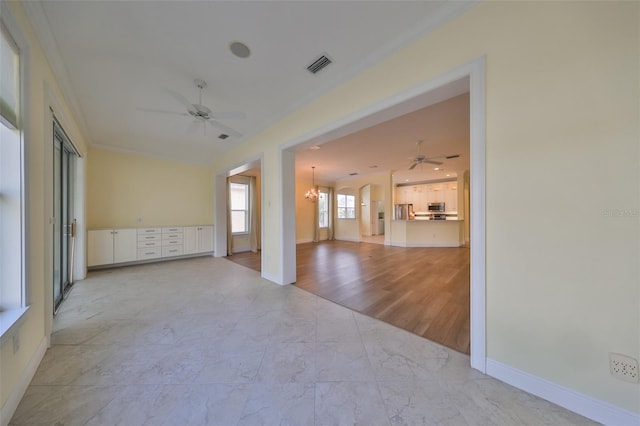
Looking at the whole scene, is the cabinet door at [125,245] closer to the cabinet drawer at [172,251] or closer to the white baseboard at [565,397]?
the cabinet drawer at [172,251]

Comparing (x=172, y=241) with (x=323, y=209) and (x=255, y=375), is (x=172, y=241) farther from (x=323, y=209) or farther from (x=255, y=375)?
(x=323, y=209)

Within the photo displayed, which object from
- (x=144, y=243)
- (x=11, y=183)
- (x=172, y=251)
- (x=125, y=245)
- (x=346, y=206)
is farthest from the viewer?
(x=346, y=206)

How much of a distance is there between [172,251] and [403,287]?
5.53m

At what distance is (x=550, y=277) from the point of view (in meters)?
1.29

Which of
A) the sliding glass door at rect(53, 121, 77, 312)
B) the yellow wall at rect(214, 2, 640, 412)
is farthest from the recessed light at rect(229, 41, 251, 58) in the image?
the sliding glass door at rect(53, 121, 77, 312)

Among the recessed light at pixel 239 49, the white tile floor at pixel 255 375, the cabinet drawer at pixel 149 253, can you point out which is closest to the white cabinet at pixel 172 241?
the cabinet drawer at pixel 149 253

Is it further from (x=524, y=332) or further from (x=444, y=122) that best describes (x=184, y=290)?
(x=444, y=122)

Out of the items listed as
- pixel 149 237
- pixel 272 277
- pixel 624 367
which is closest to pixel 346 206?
pixel 272 277

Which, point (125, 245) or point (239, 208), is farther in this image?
point (239, 208)

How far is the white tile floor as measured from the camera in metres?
1.21

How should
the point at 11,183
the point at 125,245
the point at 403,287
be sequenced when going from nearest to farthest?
the point at 11,183, the point at 403,287, the point at 125,245

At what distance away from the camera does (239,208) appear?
6.73 metres

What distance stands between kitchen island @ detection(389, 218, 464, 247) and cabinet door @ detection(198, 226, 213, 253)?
6276mm

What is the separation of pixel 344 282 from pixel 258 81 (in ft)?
10.7
